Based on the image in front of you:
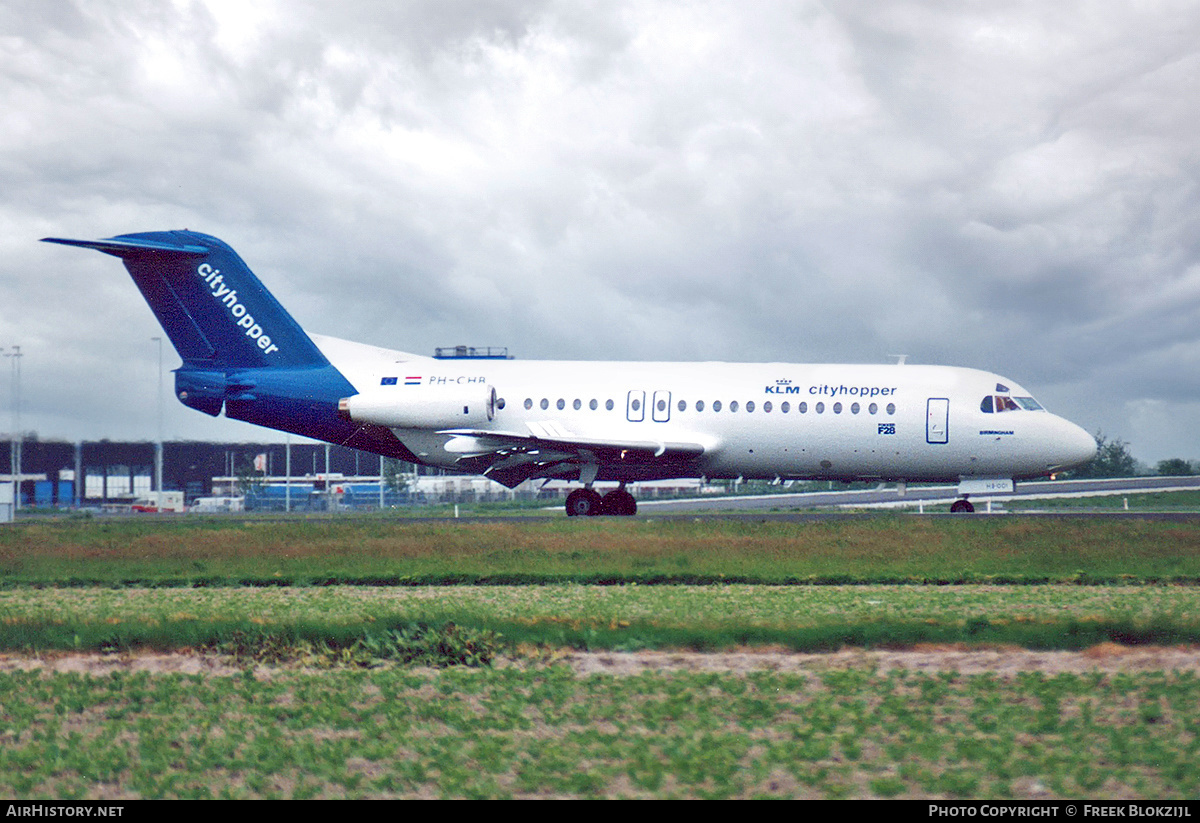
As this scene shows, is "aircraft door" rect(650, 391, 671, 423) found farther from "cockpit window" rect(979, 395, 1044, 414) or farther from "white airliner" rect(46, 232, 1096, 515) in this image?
"cockpit window" rect(979, 395, 1044, 414)

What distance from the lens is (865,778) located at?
6070 mm

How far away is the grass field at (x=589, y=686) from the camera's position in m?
6.19

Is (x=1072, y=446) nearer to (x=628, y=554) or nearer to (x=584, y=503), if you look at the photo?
(x=584, y=503)

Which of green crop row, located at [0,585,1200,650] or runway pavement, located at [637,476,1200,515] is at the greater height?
runway pavement, located at [637,476,1200,515]

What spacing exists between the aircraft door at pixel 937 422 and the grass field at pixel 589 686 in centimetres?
1160

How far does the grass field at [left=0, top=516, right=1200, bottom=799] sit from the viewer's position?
6.19 meters

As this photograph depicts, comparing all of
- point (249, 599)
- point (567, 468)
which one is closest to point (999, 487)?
point (567, 468)

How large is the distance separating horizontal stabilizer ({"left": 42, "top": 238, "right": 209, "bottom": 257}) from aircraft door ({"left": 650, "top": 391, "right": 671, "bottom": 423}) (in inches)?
514

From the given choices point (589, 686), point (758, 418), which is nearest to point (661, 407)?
point (758, 418)

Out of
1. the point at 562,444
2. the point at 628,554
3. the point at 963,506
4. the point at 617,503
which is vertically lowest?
the point at 628,554

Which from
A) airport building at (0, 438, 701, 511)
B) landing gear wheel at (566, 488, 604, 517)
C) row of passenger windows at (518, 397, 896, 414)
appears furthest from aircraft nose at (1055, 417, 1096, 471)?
airport building at (0, 438, 701, 511)

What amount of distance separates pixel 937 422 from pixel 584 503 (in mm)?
9587

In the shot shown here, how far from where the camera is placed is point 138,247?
32.2 metres
